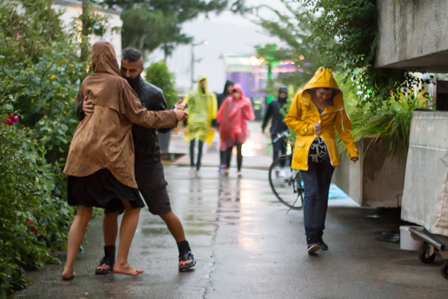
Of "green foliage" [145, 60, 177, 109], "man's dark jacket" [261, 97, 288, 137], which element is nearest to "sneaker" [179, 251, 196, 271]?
"man's dark jacket" [261, 97, 288, 137]

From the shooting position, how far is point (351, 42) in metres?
5.96

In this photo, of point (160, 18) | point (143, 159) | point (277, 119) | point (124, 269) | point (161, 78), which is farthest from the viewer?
point (160, 18)

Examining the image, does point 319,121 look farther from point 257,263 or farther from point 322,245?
point 257,263

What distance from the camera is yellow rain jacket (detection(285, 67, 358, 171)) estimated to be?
234 inches

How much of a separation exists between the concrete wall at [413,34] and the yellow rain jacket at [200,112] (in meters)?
6.99

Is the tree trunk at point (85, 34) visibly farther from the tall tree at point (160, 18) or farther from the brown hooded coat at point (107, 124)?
the tall tree at point (160, 18)

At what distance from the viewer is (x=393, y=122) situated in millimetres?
6562

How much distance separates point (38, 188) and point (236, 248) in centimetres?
206

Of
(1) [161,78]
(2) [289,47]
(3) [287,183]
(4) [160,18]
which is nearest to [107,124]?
(3) [287,183]

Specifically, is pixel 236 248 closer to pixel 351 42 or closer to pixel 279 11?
pixel 351 42

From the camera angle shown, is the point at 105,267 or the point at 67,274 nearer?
the point at 67,274

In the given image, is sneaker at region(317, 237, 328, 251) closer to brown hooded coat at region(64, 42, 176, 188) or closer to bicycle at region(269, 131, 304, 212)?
brown hooded coat at region(64, 42, 176, 188)

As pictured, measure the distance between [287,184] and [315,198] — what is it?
285 cm

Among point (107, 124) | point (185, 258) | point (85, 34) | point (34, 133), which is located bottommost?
point (185, 258)
